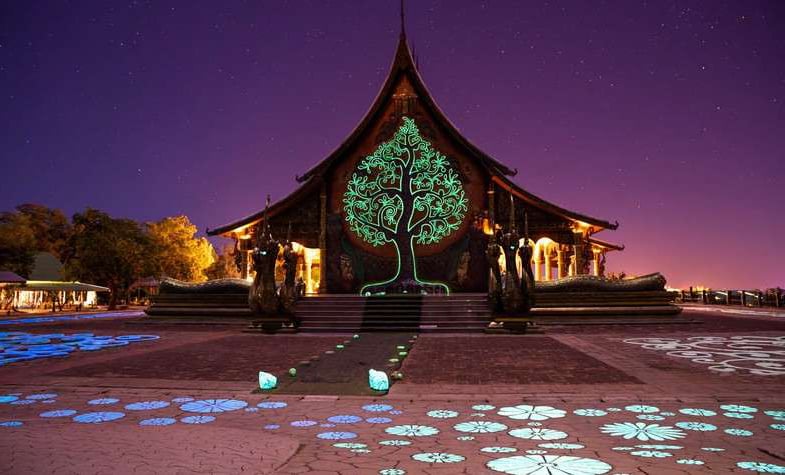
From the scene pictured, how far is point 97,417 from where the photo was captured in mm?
5195

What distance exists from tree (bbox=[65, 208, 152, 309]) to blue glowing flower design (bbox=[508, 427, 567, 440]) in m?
32.6

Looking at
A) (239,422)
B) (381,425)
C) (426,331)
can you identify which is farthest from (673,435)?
(426,331)

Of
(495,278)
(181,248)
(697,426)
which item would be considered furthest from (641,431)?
(181,248)

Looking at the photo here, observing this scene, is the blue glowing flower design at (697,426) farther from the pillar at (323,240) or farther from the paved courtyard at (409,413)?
the pillar at (323,240)

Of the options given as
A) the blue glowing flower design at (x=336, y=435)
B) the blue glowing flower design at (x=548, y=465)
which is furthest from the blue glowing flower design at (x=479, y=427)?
the blue glowing flower design at (x=336, y=435)

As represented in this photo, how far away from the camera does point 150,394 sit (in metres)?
6.36

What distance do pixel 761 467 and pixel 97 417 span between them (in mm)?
5355

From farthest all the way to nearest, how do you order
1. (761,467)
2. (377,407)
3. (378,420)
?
(377,407) → (378,420) → (761,467)

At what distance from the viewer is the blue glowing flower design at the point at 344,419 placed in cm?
505

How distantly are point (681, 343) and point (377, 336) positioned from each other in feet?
22.2

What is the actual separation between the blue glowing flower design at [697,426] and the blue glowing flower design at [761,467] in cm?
93

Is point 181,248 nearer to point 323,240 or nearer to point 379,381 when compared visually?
point 323,240

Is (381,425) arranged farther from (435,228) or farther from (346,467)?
(435,228)

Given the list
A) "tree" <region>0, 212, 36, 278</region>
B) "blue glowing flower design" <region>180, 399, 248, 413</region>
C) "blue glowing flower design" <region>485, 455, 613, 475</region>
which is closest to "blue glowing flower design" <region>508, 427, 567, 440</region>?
"blue glowing flower design" <region>485, 455, 613, 475</region>
